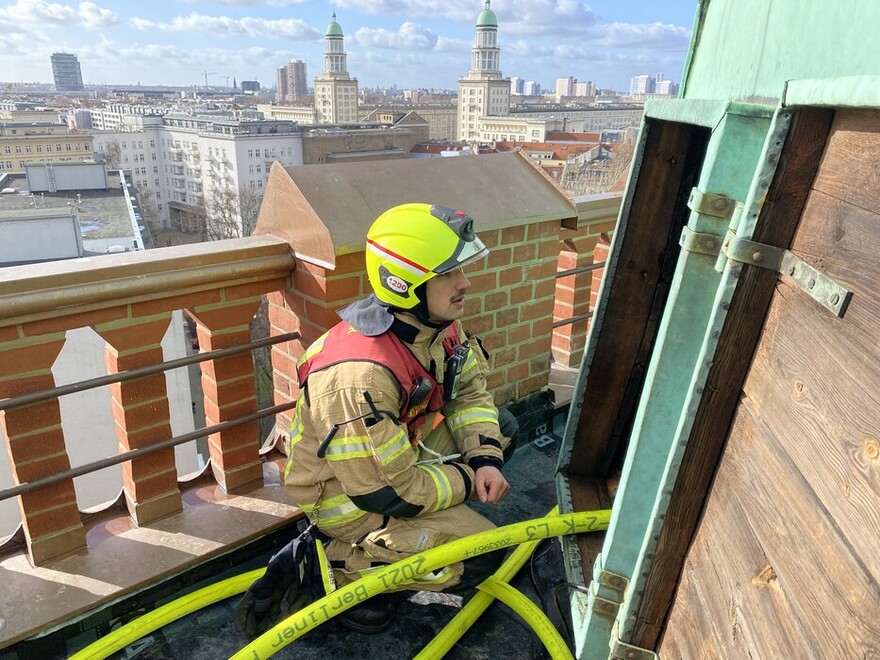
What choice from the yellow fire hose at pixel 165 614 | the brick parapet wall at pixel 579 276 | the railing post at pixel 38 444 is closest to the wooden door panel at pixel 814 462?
the yellow fire hose at pixel 165 614

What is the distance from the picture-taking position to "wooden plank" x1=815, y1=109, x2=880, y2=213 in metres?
1.18

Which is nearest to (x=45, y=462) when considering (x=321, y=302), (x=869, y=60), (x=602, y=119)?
(x=321, y=302)

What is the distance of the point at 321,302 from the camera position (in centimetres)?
280

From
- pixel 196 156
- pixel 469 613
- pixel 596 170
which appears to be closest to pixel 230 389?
pixel 469 613

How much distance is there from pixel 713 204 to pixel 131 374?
210cm

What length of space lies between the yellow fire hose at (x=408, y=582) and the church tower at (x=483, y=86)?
357 feet

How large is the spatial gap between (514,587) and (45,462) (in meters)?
1.99

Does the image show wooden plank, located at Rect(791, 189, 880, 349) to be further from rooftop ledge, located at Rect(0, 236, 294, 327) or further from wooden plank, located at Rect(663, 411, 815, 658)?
rooftop ledge, located at Rect(0, 236, 294, 327)

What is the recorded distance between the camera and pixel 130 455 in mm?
2553

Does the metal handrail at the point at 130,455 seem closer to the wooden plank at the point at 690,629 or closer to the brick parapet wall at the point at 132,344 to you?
the brick parapet wall at the point at 132,344

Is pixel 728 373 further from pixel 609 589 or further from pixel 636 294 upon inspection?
pixel 636 294

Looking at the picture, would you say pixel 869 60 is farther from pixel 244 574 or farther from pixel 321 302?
pixel 244 574

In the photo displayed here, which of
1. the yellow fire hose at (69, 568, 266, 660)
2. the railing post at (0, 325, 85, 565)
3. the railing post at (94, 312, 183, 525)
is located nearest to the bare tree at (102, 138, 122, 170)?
the railing post at (94, 312, 183, 525)

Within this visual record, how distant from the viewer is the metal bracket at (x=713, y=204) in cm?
156
